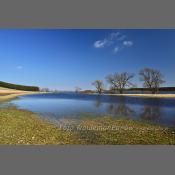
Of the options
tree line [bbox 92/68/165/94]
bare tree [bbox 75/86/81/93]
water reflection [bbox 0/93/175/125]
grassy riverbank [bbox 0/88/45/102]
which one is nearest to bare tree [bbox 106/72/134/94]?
tree line [bbox 92/68/165/94]

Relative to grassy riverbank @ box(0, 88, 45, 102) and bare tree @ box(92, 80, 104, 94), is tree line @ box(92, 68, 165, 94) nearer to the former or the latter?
bare tree @ box(92, 80, 104, 94)

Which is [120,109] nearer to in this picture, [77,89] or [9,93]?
[77,89]

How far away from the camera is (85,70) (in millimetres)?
9398

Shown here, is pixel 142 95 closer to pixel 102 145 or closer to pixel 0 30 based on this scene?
pixel 102 145

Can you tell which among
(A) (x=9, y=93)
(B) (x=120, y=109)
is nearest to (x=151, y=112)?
(B) (x=120, y=109)

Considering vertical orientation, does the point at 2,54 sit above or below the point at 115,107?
above

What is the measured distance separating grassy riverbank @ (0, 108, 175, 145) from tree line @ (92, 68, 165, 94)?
136 cm

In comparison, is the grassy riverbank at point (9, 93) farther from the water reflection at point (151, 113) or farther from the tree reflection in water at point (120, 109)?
the water reflection at point (151, 113)

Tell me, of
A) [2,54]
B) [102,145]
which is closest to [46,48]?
[2,54]

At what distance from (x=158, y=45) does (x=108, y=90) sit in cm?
255

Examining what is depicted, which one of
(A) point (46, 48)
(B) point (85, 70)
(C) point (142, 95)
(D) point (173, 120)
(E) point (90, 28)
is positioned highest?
(E) point (90, 28)

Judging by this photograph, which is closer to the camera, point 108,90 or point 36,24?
point 36,24

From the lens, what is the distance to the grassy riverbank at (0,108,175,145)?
27.1 ft

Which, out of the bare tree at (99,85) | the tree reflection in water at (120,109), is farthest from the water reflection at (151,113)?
the bare tree at (99,85)
